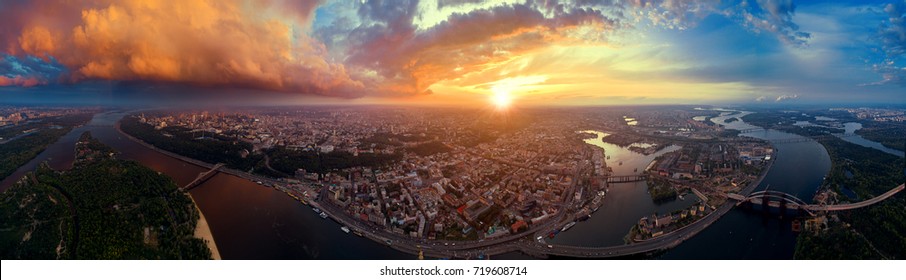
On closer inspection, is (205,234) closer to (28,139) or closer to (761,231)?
(28,139)

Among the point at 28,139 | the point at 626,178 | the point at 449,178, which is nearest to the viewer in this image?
the point at 28,139

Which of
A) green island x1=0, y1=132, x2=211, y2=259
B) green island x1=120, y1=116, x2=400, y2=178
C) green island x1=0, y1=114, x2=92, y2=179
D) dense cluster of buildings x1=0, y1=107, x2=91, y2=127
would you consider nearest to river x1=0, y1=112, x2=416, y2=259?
green island x1=0, y1=114, x2=92, y2=179

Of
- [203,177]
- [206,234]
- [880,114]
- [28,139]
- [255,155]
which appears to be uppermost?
[880,114]

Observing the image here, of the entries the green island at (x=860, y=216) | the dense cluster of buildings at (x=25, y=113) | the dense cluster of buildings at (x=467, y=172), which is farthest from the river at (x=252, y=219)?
the green island at (x=860, y=216)

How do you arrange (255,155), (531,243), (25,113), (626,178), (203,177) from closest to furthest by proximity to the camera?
(531,243), (203,177), (25,113), (626,178), (255,155)

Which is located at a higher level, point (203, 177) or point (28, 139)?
point (28, 139)

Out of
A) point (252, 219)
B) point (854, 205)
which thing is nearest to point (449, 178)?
point (252, 219)

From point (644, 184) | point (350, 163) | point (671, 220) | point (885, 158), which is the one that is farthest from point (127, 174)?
point (885, 158)
